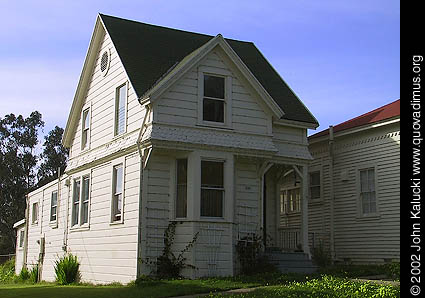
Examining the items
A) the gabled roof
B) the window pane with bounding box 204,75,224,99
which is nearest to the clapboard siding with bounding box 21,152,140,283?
the window pane with bounding box 204,75,224,99

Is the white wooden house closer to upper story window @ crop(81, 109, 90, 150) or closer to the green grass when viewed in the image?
upper story window @ crop(81, 109, 90, 150)

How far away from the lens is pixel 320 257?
77.7ft

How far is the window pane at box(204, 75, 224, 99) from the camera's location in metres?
19.8

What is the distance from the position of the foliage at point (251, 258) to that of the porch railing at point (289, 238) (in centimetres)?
321

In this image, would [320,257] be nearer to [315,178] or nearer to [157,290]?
[315,178]

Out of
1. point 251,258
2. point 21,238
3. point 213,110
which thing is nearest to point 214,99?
point 213,110

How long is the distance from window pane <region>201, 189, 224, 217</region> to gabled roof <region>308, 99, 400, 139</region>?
747 cm

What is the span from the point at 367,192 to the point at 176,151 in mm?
8557

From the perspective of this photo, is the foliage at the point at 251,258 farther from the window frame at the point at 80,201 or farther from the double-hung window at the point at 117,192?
the window frame at the point at 80,201

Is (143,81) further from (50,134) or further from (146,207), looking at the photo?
(50,134)

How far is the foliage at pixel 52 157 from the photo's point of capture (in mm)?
57469
